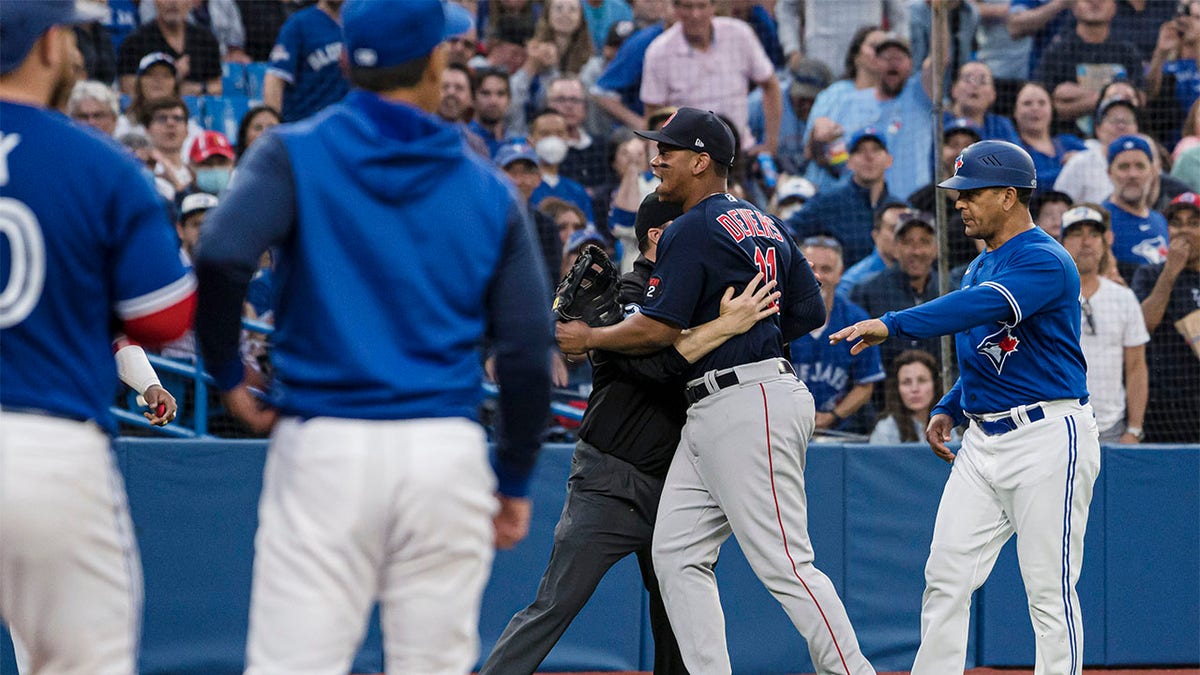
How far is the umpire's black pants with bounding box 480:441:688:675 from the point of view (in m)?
5.38

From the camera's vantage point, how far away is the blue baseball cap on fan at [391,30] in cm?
287

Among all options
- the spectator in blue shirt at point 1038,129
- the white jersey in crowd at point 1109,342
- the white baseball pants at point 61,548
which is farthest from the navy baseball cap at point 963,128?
the white baseball pants at point 61,548

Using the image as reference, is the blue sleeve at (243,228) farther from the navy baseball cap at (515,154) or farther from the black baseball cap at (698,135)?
the navy baseball cap at (515,154)

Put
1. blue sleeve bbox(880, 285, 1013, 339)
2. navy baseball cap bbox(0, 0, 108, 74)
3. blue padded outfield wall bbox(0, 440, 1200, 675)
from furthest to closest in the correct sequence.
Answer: blue padded outfield wall bbox(0, 440, 1200, 675) → blue sleeve bbox(880, 285, 1013, 339) → navy baseball cap bbox(0, 0, 108, 74)

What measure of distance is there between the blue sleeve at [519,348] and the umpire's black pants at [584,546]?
2.38m

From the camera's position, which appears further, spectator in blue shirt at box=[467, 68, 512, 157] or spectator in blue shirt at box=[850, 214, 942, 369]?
spectator in blue shirt at box=[467, 68, 512, 157]

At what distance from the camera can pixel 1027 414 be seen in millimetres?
5359

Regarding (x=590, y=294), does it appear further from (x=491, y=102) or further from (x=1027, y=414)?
(x=491, y=102)

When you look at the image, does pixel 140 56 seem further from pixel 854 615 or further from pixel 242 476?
pixel 854 615

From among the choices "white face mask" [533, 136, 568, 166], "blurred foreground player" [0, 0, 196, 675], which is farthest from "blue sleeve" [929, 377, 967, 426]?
"white face mask" [533, 136, 568, 166]

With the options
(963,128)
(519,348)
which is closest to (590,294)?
(519,348)

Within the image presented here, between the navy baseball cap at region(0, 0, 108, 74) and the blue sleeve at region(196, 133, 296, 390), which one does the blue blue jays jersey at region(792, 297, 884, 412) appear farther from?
the navy baseball cap at region(0, 0, 108, 74)

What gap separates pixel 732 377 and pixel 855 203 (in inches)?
188

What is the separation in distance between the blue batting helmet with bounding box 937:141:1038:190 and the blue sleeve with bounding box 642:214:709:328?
3.52ft
